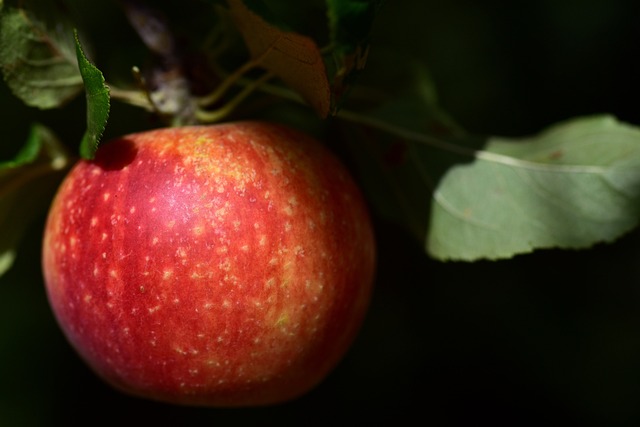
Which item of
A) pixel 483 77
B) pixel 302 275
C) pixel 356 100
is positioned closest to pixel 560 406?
pixel 483 77

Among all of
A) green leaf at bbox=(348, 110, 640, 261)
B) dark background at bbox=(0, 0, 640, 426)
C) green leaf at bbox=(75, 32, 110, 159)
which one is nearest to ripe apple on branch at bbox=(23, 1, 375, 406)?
green leaf at bbox=(75, 32, 110, 159)

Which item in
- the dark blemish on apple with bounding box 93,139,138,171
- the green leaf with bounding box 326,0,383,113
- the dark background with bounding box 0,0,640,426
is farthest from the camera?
the dark background with bounding box 0,0,640,426

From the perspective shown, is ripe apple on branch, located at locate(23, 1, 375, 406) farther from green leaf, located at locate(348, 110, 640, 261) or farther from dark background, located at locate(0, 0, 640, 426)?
dark background, located at locate(0, 0, 640, 426)

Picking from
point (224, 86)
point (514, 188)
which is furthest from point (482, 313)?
point (224, 86)

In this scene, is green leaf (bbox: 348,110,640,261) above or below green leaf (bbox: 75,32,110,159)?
below

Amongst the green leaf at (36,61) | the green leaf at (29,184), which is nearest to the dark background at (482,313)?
the green leaf at (29,184)

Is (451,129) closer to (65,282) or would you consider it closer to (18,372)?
(65,282)

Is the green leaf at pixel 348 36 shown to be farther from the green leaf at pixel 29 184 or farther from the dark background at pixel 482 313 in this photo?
the dark background at pixel 482 313
